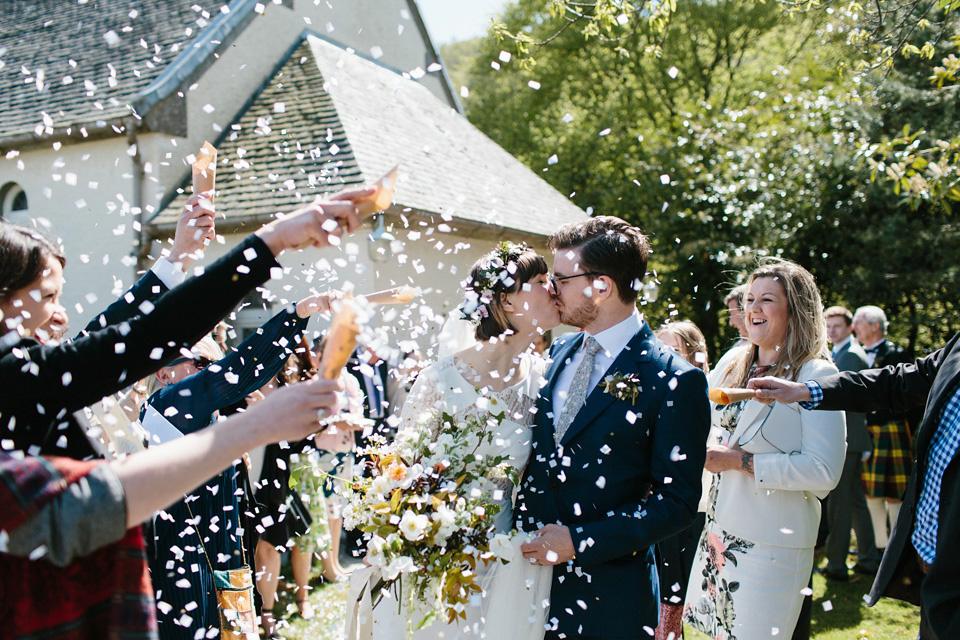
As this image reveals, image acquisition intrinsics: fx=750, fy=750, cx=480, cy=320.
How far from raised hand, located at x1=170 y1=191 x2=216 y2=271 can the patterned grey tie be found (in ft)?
5.17

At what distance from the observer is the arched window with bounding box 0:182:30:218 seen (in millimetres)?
12430

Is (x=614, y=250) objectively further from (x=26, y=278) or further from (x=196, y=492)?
(x=196, y=492)

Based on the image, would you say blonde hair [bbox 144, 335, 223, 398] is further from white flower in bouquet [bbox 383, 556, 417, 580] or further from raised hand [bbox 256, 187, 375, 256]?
raised hand [bbox 256, 187, 375, 256]

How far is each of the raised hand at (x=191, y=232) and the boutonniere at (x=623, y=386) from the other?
166cm

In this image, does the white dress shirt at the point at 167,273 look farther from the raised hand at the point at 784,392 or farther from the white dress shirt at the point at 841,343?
the white dress shirt at the point at 841,343

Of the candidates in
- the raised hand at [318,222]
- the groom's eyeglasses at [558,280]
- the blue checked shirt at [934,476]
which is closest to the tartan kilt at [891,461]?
the blue checked shirt at [934,476]

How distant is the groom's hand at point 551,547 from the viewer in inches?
110

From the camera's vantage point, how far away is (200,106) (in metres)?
11.5

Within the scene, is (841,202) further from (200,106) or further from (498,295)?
(498,295)

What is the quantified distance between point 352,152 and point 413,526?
8269 mm

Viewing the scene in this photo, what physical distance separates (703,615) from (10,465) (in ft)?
11.7

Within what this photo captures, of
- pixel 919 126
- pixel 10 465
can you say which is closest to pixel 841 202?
pixel 919 126

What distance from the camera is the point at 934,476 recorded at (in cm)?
311

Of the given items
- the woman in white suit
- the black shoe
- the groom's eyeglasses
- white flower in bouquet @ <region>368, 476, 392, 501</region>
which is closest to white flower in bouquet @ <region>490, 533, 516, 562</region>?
white flower in bouquet @ <region>368, 476, 392, 501</region>
